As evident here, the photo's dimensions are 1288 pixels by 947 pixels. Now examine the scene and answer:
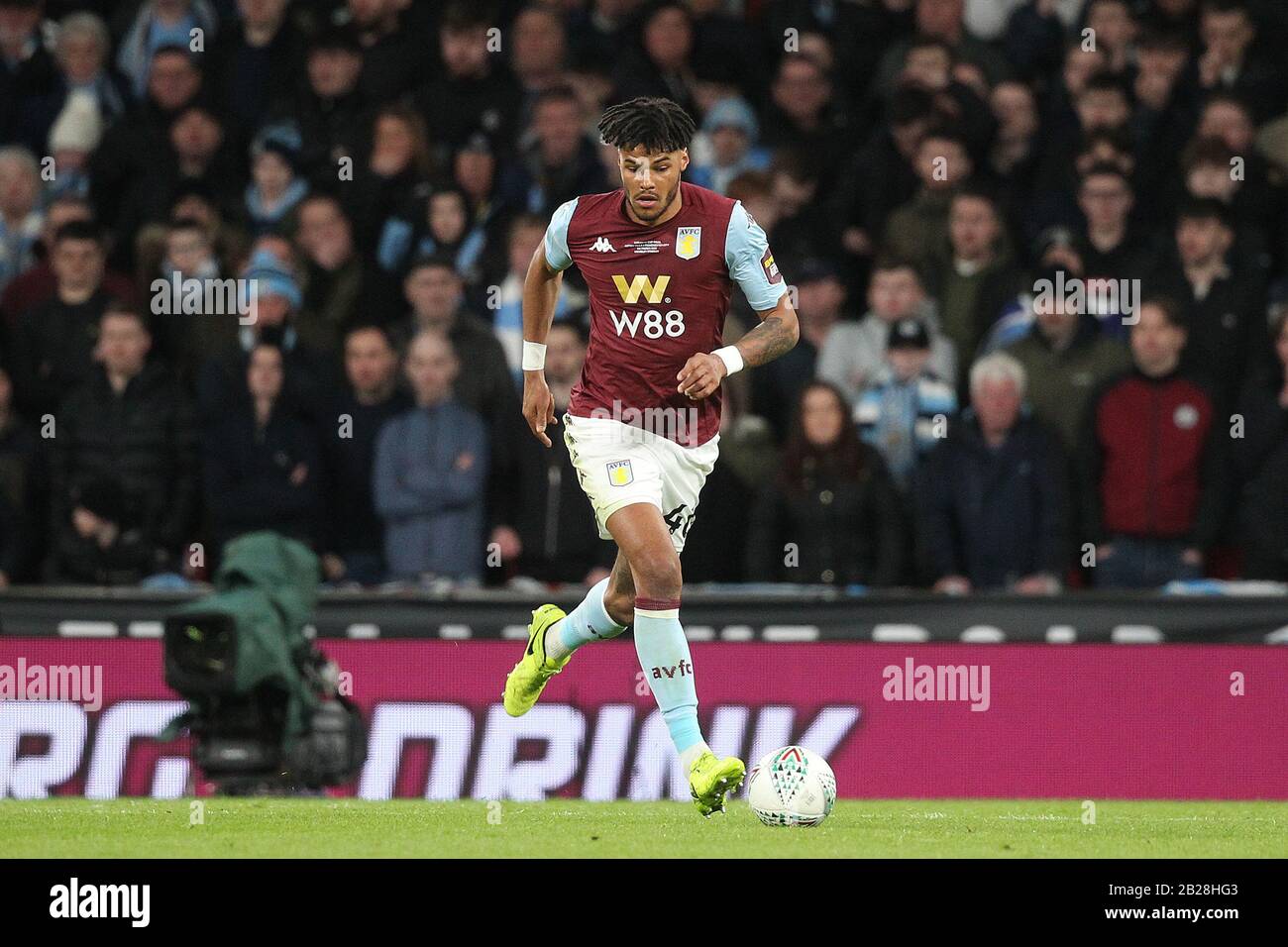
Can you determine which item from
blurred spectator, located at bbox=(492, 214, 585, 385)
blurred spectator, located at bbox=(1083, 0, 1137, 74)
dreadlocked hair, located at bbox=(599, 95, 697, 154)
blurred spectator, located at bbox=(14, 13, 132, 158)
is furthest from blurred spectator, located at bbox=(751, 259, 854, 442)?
blurred spectator, located at bbox=(14, 13, 132, 158)

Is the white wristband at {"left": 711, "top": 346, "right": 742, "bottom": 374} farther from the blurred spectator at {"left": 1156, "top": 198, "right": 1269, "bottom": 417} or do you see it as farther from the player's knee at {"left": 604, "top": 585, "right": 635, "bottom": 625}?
the blurred spectator at {"left": 1156, "top": 198, "right": 1269, "bottom": 417}

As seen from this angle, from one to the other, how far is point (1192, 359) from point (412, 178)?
16.3ft

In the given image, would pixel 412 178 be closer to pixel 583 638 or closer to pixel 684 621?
pixel 684 621

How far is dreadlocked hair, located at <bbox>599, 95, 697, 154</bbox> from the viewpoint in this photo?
8.41m

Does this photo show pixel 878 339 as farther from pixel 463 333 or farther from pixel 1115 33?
pixel 1115 33

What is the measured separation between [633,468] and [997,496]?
4.10 metres

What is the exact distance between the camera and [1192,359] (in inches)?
503

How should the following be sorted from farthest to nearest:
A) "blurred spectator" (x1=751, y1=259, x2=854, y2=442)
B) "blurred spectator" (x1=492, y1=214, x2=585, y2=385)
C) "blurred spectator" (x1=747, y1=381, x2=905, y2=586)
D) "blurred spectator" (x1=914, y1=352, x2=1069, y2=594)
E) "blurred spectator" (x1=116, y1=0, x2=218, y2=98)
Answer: "blurred spectator" (x1=116, y1=0, x2=218, y2=98) < "blurred spectator" (x1=492, y1=214, x2=585, y2=385) < "blurred spectator" (x1=751, y1=259, x2=854, y2=442) < "blurred spectator" (x1=914, y1=352, x2=1069, y2=594) < "blurred spectator" (x1=747, y1=381, x2=905, y2=586)

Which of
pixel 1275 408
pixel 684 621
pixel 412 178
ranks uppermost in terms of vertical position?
Result: pixel 412 178

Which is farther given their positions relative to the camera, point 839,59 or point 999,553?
point 839,59

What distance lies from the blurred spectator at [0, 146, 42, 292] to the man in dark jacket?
1991mm

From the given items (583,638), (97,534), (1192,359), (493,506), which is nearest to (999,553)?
(1192,359)

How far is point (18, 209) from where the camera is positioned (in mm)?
14594

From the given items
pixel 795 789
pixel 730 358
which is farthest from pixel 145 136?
pixel 795 789
